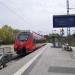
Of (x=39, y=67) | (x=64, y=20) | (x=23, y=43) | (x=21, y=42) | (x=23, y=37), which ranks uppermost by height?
(x=64, y=20)

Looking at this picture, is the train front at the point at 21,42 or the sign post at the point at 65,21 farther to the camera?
the sign post at the point at 65,21

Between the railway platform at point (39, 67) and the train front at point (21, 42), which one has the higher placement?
the train front at point (21, 42)

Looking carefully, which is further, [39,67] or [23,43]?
[23,43]

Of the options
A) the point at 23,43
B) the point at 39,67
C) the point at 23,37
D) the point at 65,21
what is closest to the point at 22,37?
the point at 23,37

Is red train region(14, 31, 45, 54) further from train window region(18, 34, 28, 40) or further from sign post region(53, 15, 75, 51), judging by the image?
sign post region(53, 15, 75, 51)

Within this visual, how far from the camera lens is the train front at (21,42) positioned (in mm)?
36634

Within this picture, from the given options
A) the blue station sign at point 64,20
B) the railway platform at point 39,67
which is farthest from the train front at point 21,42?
the blue station sign at point 64,20

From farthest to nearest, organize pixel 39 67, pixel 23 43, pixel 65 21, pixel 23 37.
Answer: pixel 65 21, pixel 23 37, pixel 23 43, pixel 39 67

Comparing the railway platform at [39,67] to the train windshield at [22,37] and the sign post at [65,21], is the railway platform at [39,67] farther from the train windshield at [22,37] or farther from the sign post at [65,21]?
the sign post at [65,21]

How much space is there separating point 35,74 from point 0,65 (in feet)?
26.3

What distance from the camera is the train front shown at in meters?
36.6

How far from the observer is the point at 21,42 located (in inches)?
1449

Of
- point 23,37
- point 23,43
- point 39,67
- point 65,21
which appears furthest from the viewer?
point 65,21

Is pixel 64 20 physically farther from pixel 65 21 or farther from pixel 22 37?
pixel 22 37
